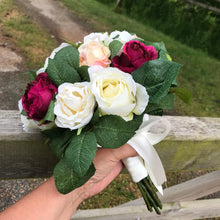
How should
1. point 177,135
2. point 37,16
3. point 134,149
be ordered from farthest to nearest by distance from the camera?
point 37,16 → point 177,135 → point 134,149

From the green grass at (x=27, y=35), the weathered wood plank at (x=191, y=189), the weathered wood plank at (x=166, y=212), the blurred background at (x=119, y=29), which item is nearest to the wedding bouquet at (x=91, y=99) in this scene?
the weathered wood plank at (x=166, y=212)

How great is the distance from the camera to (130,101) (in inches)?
34.0

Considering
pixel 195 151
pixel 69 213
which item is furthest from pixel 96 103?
pixel 195 151

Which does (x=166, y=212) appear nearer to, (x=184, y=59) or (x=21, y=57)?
(x=21, y=57)

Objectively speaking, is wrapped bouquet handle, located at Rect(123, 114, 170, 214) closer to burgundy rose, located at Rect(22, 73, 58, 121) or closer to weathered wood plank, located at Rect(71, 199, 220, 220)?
burgundy rose, located at Rect(22, 73, 58, 121)

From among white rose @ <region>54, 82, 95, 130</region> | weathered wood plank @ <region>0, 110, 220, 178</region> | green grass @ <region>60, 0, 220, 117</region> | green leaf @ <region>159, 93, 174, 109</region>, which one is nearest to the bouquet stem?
weathered wood plank @ <region>0, 110, 220, 178</region>

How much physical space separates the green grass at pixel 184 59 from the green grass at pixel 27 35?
166cm

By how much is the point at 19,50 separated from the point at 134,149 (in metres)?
4.30

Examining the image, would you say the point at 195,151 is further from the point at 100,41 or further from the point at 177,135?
the point at 100,41

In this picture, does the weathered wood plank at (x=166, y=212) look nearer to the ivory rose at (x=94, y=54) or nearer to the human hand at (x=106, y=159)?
the human hand at (x=106, y=159)

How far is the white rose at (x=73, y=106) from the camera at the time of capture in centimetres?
82

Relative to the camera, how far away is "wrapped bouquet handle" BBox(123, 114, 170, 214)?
1008 mm

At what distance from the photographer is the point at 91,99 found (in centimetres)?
84

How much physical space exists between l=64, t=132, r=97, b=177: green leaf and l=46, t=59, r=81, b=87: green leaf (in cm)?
21
